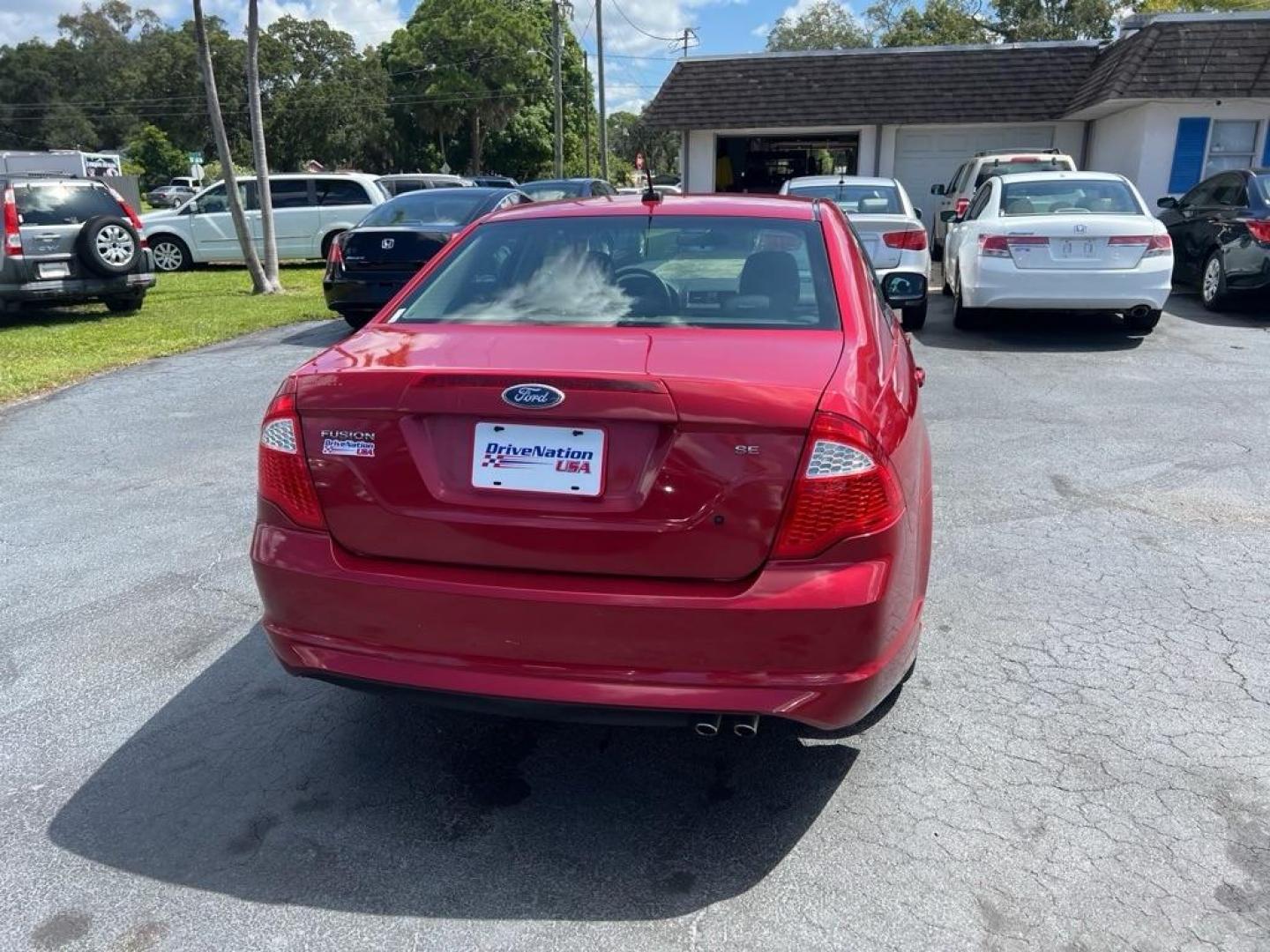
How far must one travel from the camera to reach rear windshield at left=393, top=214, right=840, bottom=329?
3102mm

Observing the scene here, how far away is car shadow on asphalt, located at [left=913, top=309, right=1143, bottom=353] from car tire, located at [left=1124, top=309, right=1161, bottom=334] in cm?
8

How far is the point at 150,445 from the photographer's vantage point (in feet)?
22.2

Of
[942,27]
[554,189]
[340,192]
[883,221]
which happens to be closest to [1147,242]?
[883,221]

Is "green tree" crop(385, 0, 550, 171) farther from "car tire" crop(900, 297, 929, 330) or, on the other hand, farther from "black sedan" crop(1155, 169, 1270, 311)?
"car tire" crop(900, 297, 929, 330)

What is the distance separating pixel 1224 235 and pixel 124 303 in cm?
1323

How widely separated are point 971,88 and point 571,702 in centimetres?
2209

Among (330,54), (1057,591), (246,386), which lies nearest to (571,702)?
(1057,591)

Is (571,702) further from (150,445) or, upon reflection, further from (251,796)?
(150,445)

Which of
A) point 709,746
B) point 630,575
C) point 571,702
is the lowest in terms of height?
point 709,746

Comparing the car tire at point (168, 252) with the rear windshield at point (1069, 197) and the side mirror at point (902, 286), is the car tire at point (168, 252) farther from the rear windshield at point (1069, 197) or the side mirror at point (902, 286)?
the side mirror at point (902, 286)

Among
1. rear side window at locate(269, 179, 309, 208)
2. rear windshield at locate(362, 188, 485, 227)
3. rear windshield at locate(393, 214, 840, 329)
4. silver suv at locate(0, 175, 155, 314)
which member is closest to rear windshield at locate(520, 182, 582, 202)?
rear windshield at locate(362, 188, 485, 227)

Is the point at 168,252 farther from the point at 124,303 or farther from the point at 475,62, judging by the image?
the point at 475,62

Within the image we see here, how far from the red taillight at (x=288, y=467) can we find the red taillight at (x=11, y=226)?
35.4 ft

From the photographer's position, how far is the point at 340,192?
60.4ft
